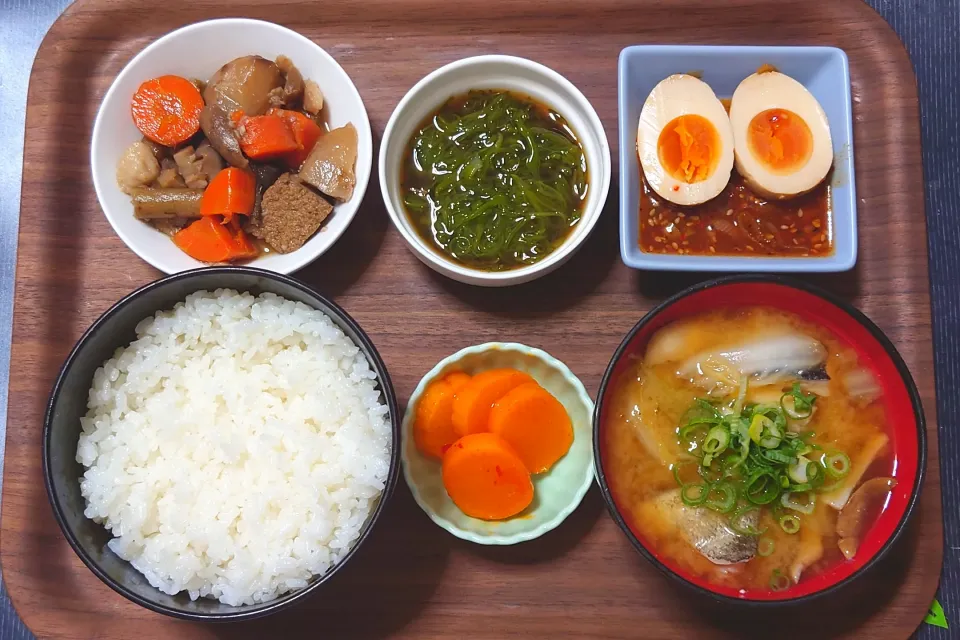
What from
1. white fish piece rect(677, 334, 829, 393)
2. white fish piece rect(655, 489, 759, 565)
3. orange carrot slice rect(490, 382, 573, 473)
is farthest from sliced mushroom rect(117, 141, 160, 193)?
white fish piece rect(655, 489, 759, 565)

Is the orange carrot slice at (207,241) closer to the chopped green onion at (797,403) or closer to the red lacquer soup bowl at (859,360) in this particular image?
the red lacquer soup bowl at (859,360)

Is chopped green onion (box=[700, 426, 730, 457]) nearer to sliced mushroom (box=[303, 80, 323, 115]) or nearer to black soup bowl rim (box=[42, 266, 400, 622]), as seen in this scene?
black soup bowl rim (box=[42, 266, 400, 622])

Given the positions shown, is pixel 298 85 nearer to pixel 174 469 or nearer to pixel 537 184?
pixel 537 184

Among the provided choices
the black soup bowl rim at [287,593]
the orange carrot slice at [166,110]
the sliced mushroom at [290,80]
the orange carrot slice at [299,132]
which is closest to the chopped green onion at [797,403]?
the black soup bowl rim at [287,593]

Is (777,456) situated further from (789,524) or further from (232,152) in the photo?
(232,152)

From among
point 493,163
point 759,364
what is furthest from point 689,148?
point 759,364
